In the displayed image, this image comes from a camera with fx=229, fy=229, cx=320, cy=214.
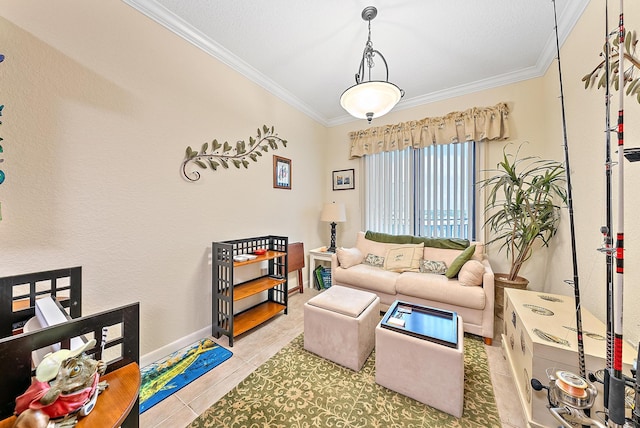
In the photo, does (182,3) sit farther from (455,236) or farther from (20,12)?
(455,236)

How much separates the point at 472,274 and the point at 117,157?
3.08m

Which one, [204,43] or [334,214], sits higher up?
[204,43]

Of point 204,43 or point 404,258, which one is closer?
point 204,43

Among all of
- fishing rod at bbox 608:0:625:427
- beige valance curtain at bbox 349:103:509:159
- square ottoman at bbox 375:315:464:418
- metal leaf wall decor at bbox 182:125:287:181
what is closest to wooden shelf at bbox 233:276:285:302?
metal leaf wall decor at bbox 182:125:287:181

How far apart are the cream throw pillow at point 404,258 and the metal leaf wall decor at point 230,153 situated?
2.00 m

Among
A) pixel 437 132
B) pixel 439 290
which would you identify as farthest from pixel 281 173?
pixel 439 290

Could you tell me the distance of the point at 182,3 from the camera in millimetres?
1737

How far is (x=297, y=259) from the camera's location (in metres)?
3.18

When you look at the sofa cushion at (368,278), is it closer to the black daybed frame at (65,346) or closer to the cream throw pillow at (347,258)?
the cream throw pillow at (347,258)

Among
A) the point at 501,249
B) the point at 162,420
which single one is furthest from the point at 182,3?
the point at 501,249

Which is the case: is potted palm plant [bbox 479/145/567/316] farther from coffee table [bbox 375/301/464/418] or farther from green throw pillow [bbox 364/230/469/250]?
coffee table [bbox 375/301/464/418]

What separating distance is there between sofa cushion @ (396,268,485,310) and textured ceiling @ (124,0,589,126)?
2276 mm

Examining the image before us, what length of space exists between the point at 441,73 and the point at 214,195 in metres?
2.83

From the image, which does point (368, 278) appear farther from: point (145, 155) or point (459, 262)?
point (145, 155)
